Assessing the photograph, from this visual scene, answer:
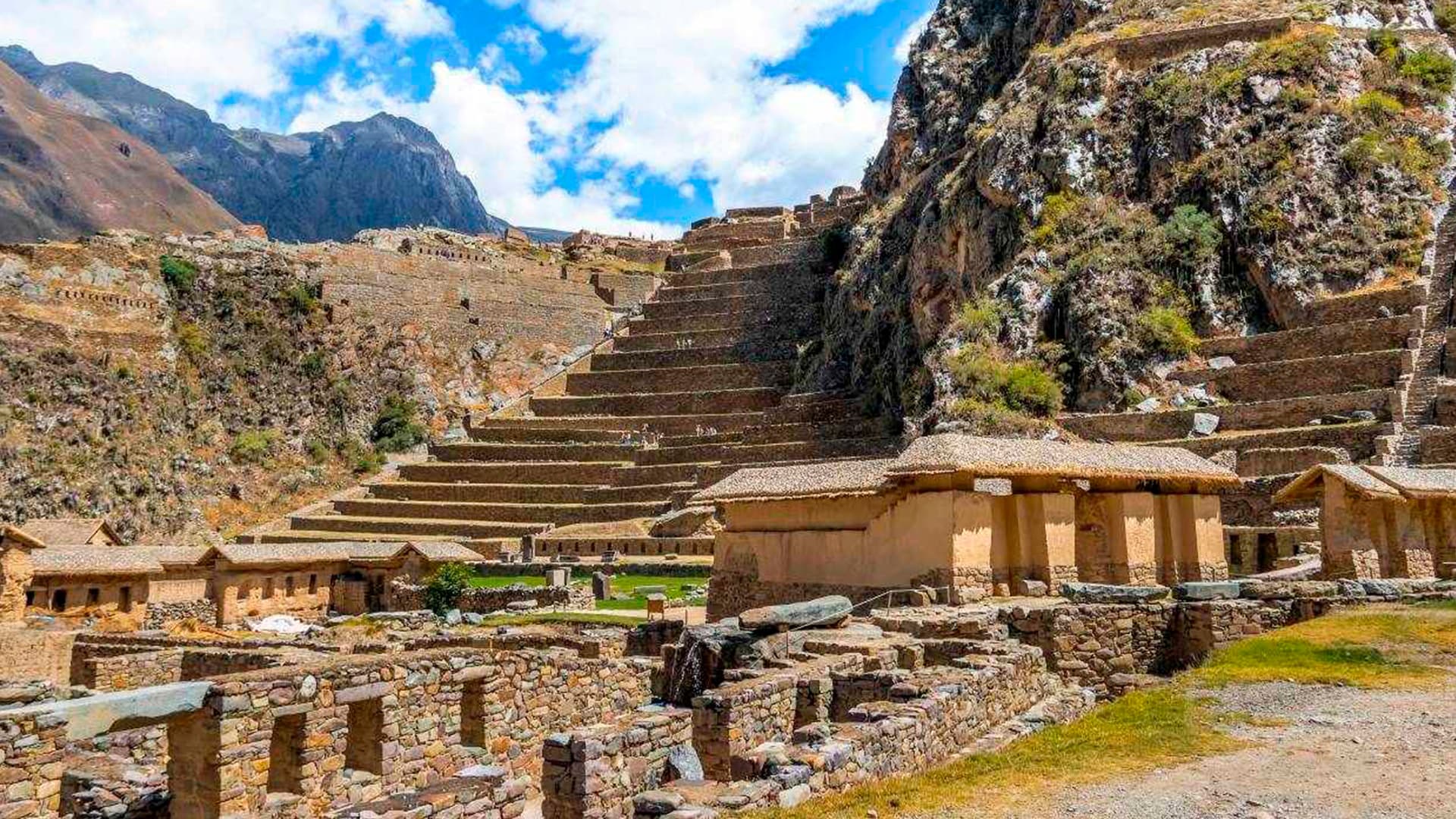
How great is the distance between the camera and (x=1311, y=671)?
9883mm

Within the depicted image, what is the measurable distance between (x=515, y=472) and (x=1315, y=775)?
2167 inches

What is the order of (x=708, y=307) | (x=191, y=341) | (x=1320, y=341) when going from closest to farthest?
(x=1320, y=341)
(x=191, y=341)
(x=708, y=307)

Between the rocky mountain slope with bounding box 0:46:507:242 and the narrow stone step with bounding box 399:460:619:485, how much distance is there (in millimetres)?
125642

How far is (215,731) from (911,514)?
35.4 ft

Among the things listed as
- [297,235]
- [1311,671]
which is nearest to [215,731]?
[1311,671]

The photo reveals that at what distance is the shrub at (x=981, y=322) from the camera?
143 feet

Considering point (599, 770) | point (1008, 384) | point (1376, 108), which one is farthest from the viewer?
point (1376, 108)

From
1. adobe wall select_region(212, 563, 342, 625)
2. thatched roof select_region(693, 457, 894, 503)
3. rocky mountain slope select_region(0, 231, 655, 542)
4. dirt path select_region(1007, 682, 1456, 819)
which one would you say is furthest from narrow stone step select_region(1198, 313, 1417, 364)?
rocky mountain slope select_region(0, 231, 655, 542)

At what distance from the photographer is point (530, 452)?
62.6 meters

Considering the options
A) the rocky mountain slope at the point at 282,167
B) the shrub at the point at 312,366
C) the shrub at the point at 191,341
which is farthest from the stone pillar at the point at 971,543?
the rocky mountain slope at the point at 282,167

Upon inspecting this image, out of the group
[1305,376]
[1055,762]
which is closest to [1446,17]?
[1305,376]

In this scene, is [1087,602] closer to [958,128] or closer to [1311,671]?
[1311,671]

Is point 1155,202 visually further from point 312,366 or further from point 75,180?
point 75,180

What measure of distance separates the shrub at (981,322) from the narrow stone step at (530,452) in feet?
72.8
